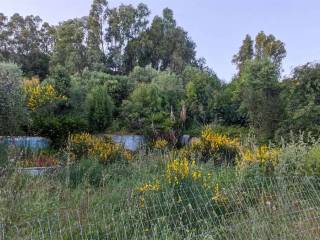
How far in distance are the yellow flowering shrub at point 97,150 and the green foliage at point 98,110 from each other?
10.3ft

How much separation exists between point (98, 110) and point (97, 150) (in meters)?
4.13

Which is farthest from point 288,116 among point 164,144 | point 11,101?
point 11,101

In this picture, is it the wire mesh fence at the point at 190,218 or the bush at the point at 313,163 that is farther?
the bush at the point at 313,163

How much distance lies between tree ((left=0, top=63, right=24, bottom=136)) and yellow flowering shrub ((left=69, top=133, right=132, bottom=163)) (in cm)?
120

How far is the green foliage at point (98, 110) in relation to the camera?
12242 millimetres

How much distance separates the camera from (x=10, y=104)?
Result: 8656mm

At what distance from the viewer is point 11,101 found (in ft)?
28.4

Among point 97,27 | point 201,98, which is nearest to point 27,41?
point 97,27

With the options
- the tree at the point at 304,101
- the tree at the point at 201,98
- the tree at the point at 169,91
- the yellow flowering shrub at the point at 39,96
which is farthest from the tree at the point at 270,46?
the yellow flowering shrub at the point at 39,96

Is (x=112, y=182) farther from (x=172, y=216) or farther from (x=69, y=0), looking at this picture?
(x=69, y=0)

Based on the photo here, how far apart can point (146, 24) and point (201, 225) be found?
21845 mm

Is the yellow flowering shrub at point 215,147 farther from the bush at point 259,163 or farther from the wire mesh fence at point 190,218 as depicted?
the wire mesh fence at point 190,218

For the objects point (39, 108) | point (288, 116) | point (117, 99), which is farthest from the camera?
point (117, 99)

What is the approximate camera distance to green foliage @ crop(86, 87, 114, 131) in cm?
1224
